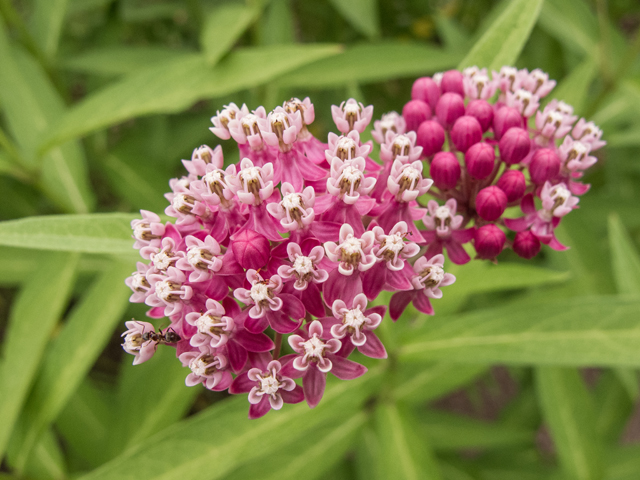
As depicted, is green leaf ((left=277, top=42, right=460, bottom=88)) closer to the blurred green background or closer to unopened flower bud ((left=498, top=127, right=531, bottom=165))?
the blurred green background

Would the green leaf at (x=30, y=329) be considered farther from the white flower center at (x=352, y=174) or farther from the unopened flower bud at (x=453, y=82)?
the unopened flower bud at (x=453, y=82)

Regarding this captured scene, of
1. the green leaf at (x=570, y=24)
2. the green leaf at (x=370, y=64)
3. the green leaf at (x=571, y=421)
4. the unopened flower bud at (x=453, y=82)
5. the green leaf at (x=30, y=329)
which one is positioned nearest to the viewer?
the unopened flower bud at (x=453, y=82)

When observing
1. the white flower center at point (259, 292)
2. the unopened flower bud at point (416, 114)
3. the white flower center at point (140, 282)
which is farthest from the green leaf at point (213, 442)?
the unopened flower bud at point (416, 114)

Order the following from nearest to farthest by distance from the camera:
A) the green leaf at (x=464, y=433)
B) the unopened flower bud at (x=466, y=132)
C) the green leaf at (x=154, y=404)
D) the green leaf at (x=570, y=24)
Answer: the unopened flower bud at (x=466, y=132), the green leaf at (x=154, y=404), the green leaf at (x=570, y=24), the green leaf at (x=464, y=433)

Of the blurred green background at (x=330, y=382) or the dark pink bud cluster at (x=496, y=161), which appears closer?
the dark pink bud cluster at (x=496, y=161)

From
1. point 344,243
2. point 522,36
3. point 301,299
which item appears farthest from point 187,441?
point 522,36

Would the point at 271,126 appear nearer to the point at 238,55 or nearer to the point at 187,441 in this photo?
the point at 238,55

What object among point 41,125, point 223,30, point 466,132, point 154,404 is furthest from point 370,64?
point 154,404
